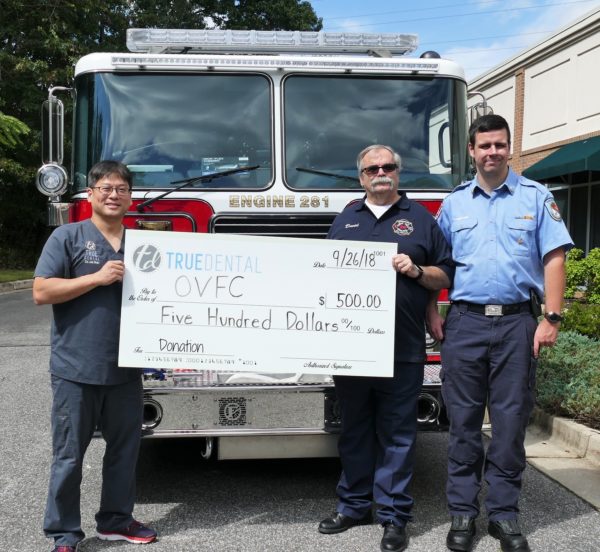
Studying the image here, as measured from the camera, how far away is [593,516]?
3900 mm

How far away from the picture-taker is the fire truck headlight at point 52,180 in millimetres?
4336

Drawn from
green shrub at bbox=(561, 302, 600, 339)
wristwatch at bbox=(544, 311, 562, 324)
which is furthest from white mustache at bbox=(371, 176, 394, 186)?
green shrub at bbox=(561, 302, 600, 339)

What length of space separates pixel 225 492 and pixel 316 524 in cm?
74

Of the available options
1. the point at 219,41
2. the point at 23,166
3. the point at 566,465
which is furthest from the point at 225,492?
the point at 23,166

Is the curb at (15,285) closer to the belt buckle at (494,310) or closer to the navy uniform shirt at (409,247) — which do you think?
the navy uniform shirt at (409,247)

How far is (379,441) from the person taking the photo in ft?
11.8

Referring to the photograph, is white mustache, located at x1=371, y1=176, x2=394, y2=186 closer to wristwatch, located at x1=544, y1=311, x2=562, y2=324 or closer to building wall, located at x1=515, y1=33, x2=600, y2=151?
wristwatch, located at x1=544, y1=311, x2=562, y2=324

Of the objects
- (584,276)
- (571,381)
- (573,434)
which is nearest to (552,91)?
(584,276)

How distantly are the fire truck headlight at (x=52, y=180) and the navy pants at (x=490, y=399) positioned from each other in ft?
8.05

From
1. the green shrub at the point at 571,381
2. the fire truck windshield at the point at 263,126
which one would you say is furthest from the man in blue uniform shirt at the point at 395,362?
the green shrub at the point at 571,381

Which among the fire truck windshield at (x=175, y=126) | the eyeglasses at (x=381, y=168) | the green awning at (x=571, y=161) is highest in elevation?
the green awning at (x=571, y=161)

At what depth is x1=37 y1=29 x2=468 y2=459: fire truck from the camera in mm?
4262

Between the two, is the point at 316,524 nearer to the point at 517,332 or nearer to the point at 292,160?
the point at 517,332

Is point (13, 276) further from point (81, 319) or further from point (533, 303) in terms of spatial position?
→ point (533, 303)
